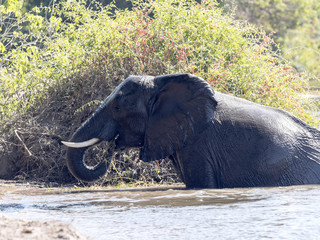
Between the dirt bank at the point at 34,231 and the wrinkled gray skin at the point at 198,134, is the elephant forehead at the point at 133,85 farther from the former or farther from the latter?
the dirt bank at the point at 34,231

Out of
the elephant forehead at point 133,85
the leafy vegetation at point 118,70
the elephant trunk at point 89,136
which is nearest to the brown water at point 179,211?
the elephant trunk at point 89,136

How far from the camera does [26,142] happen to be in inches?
396

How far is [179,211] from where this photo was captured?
6.70m

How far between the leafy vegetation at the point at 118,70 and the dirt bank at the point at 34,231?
14.3 feet

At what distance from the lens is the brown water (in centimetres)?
574

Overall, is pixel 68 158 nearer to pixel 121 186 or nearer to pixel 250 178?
pixel 121 186

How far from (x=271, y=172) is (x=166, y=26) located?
3.36 metres

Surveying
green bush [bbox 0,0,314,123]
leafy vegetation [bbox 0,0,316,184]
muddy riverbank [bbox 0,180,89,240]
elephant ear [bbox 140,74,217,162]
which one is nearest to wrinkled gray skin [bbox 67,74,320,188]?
elephant ear [bbox 140,74,217,162]

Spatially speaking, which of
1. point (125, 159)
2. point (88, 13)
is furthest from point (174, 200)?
point (88, 13)

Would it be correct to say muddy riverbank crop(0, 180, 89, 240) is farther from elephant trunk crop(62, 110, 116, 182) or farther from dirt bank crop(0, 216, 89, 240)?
elephant trunk crop(62, 110, 116, 182)

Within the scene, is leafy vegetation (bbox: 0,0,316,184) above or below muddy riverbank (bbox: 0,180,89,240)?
above

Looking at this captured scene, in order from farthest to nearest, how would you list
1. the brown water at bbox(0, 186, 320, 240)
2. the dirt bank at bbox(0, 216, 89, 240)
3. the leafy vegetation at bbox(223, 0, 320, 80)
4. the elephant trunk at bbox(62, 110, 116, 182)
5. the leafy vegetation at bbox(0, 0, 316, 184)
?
the leafy vegetation at bbox(223, 0, 320, 80) < the leafy vegetation at bbox(0, 0, 316, 184) < the elephant trunk at bbox(62, 110, 116, 182) < the brown water at bbox(0, 186, 320, 240) < the dirt bank at bbox(0, 216, 89, 240)

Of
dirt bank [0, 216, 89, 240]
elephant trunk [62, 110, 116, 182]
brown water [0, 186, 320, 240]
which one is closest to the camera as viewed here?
dirt bank [0, 216, 89, 240]

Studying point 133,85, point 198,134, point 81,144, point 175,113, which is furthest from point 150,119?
point 81,144
